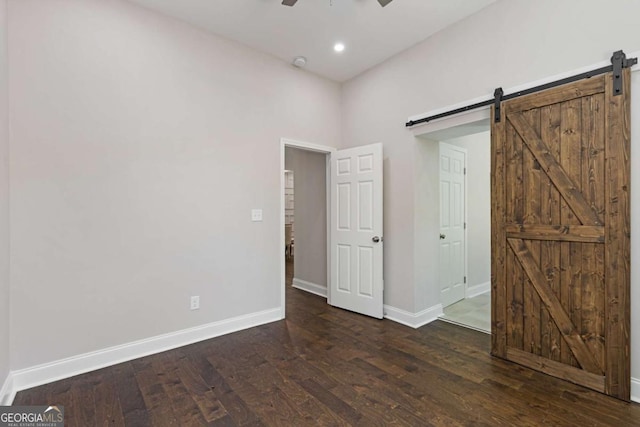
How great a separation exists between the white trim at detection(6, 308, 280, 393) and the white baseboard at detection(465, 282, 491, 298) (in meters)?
2.84

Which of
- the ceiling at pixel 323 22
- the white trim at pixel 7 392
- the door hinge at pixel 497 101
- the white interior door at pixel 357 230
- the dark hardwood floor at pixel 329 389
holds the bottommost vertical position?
the dark hardwood floor at pixel 329 389

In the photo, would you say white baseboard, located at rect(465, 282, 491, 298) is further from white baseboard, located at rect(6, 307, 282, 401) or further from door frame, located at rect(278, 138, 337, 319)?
white baseboard, located at rect(6, 307, 282, 401)

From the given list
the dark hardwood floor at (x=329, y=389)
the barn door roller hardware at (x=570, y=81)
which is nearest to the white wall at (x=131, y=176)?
the dark hardwood floor at (x=329, y=389)

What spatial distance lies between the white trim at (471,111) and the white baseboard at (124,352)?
2707 mm

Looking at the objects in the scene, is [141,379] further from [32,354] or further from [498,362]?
[498,362]

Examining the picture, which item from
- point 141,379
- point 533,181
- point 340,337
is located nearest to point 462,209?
point 533,181

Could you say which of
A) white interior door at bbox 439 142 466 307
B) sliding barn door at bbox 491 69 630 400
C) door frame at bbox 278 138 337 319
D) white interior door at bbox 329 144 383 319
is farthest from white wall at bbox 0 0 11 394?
white interior door at bbox 439 142 466 307

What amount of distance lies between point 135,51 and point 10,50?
32.3 inches

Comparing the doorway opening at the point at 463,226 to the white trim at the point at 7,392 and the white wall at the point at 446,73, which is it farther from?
the white trim at the point at 7,392

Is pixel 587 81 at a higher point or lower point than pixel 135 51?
lower

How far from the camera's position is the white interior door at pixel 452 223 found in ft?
12.9

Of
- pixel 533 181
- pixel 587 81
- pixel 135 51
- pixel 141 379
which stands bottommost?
pixel 141 379

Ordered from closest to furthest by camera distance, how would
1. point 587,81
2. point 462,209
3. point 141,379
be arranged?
point 587,81 < point 141,379 < point 462,209

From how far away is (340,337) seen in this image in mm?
3072
